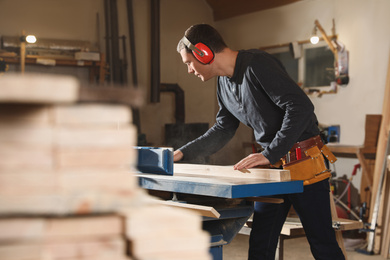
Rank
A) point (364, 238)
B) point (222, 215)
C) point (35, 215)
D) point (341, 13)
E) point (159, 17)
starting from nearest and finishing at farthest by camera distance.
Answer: point (35, 215) < point (222, 215) < point (364, 238) < point (341, 13) < point (159, 17)

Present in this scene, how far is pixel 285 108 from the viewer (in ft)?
8.59

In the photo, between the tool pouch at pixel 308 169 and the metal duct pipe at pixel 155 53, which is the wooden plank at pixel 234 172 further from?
the metal duct pipe at pixel 155 53

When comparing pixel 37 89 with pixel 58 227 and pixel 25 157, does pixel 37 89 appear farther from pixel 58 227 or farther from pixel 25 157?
pixel 58 227

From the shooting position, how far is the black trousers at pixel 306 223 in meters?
2.62

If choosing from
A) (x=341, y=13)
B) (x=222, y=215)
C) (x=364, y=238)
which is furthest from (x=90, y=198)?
(x=341, y=13)

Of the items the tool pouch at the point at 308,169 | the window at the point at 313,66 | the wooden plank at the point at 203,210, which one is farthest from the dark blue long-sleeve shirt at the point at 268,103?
the window at the point at 313,66

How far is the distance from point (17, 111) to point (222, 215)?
1.81 m

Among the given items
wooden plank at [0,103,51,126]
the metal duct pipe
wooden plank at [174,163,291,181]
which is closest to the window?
the metal duct pipe

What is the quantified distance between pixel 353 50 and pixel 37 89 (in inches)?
232

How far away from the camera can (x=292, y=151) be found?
2746mm

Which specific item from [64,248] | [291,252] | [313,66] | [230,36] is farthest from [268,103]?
[230,36]

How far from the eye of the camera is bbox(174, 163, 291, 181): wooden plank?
2488mm

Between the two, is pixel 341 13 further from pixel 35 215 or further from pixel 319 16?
pixel 35 215

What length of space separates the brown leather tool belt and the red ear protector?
0.63m
